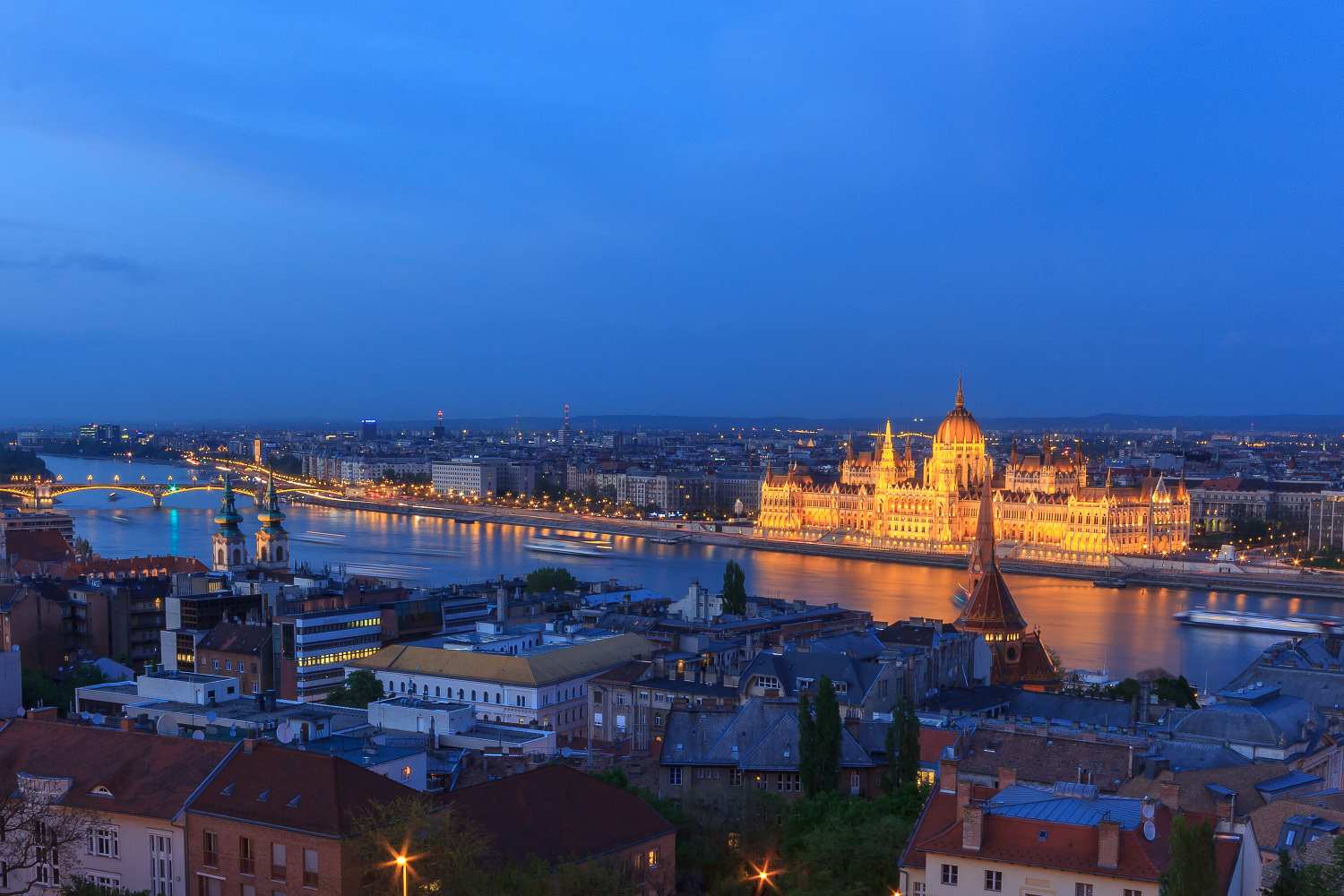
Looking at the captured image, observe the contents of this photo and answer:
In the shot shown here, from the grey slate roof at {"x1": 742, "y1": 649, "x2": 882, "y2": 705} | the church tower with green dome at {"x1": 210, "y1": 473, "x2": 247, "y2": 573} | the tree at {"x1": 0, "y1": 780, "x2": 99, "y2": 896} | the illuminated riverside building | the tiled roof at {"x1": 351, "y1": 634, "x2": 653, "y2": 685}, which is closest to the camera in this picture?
the tree at {"x1": 0, "y1": 780, "x2": 99, "y2": 896}

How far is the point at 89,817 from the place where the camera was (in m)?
7.17

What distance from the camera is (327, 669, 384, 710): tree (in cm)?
1323

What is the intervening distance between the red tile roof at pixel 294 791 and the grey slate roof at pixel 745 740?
3334mm

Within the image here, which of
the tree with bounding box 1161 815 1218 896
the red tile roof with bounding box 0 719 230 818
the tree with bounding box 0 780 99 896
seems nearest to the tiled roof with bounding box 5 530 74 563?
the red tile roof with bounding box 0 719 230 818

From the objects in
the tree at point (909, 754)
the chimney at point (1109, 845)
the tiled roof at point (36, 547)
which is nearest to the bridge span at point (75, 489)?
the tiled roof at point (36, 547)

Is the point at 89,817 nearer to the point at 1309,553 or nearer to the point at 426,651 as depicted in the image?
the point at 426,651

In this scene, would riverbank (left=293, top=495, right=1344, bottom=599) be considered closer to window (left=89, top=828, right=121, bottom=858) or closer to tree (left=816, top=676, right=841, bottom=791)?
tree (left=816, top=676, right=841, bottom=791)

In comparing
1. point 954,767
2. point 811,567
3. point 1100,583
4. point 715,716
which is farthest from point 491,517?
point 954,767

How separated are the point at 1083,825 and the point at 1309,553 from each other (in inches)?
1422

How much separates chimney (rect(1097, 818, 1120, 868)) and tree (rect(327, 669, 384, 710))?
801cm

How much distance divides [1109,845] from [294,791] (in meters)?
3.62

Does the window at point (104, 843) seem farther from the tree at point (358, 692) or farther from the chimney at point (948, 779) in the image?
the tree at point (358, 692)

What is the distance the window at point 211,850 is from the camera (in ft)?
22.9

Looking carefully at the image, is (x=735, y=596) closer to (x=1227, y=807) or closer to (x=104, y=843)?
(x=1227, y=807)
